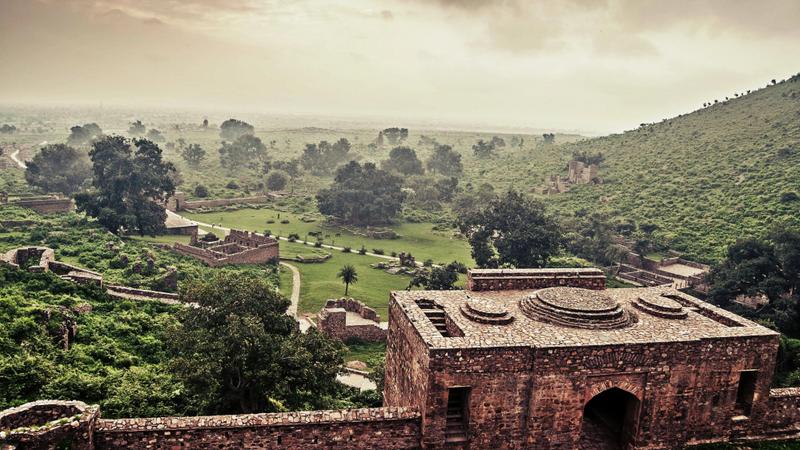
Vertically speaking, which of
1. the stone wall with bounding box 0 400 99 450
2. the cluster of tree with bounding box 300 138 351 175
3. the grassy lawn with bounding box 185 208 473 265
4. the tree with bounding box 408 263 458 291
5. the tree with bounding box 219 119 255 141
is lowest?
the grassy lawn with bounding box 185 208 473 265

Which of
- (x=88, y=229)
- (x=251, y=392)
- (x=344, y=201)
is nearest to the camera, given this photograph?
(x=251, y=392)

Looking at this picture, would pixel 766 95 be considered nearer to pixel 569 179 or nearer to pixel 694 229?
pixel 569 179

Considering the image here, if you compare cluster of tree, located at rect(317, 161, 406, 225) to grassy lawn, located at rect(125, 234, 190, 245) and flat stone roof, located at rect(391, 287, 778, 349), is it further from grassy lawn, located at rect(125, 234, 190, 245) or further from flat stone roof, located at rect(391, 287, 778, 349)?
flat stone roof, located at rect(391, 287, 778, 349)

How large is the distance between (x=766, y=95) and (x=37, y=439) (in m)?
101

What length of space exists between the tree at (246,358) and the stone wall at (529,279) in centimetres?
607

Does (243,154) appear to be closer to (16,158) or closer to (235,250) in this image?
(16,158)

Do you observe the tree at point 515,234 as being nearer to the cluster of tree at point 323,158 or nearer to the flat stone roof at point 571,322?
the flat stone roof at point 571,322

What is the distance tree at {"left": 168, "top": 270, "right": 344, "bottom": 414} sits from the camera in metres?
18.8

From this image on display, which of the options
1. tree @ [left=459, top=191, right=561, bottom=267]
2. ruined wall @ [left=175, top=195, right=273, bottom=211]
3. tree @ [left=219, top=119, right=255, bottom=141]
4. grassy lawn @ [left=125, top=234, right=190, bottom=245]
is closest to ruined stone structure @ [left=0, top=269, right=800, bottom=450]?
tree @ [left=459, top=191, right=561, bottom=267]

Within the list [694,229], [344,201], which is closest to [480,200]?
[344,201]

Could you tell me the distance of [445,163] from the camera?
393 ft

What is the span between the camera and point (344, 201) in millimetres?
74438

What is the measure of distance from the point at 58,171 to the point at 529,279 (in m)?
80.8

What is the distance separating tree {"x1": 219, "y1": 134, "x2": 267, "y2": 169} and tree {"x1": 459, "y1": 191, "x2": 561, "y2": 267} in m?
77.9
